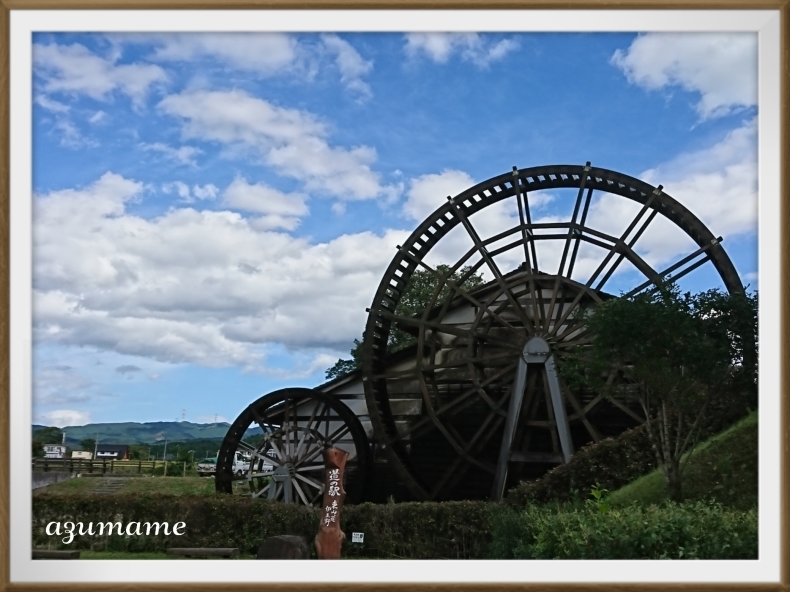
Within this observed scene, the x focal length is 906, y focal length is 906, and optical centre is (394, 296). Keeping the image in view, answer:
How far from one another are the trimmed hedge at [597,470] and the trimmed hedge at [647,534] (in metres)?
1.27

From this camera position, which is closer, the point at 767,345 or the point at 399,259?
the point at 767,345

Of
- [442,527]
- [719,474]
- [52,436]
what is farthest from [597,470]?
[52,436]

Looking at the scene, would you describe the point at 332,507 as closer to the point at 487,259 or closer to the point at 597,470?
the point at 597,470

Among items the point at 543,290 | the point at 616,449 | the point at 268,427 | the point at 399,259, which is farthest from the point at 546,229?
the point at 268,427

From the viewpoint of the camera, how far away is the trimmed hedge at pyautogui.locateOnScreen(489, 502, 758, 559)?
17.8 ft

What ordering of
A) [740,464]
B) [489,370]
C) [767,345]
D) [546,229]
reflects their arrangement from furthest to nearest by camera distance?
1. [489,370]
2. [546,229]
3. [740,464]
4. [767,345]

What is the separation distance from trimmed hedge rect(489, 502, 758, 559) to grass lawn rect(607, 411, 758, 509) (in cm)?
25

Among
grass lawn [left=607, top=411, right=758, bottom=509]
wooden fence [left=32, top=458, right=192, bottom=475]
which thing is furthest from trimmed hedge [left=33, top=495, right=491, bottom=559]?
grass lawn [left=607, top=411, right=758, bottom=509]

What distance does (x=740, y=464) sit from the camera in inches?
273

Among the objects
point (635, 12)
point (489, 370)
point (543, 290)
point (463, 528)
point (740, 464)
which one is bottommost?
point (463, 528)

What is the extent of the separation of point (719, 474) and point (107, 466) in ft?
19.2

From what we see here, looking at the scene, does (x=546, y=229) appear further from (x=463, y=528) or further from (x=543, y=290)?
(x=463, y=528)

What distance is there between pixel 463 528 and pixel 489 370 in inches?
105

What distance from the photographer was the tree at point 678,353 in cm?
720
